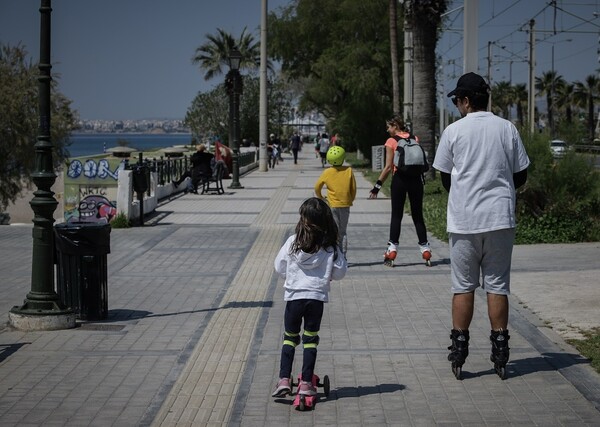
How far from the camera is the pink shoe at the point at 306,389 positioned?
645cm

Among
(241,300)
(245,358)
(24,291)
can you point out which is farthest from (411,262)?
(245,358)

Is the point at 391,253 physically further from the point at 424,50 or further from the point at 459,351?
the point at 424,50

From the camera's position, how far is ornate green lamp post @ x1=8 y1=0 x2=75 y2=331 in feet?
29.7

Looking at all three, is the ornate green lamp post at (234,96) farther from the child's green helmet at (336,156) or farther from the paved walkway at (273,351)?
the child's green helmet at (336,156)

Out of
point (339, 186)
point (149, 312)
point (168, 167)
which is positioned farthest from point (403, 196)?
point (168, 167)

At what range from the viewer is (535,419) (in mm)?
6133

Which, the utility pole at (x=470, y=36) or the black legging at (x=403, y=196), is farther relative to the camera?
the utility pole at (x=470, y=36)

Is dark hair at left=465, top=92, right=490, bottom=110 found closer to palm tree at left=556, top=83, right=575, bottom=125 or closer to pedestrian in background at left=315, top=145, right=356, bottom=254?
pedestrian in background at left=315, top=145, right=356, bottom=254

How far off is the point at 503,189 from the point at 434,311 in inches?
117

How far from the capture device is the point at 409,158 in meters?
12.1

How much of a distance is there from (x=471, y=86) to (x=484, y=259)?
48.3 inches

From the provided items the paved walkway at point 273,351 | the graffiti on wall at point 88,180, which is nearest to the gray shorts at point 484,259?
the paved walkway at point 273,351

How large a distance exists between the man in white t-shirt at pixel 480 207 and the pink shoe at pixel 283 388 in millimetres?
1262

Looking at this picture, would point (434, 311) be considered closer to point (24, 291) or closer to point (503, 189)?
point (503, 189)
